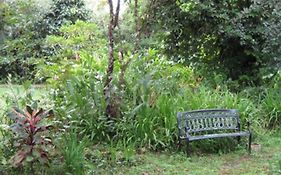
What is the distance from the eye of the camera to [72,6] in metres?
14.6

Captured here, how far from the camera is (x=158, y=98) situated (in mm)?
5883

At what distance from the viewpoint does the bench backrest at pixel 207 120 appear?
5383 mm

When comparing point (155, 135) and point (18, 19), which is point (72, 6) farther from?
point (155, 135)

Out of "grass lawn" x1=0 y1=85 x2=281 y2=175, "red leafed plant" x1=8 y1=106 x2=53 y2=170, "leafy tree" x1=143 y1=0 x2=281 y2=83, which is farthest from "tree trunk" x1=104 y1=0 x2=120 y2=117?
"leafy tree" x1=143 y1=0 x2=281 y2=83

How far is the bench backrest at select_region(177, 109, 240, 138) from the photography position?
538 cm

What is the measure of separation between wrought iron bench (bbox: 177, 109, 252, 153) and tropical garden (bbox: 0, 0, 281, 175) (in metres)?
0.16

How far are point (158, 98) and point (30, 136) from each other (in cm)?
220

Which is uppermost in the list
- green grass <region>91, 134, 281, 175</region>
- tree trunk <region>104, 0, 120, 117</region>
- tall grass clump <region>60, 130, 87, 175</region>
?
tree trunk <region>104, 0, 120, 117</region>

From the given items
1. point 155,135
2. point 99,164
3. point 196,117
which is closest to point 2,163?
point 99,164

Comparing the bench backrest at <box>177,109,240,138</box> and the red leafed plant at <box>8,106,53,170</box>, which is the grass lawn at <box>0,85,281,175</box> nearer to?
the bench backrest at <box>177,109,240,138</box>

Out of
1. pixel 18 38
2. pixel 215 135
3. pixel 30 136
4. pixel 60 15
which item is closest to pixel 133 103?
pixel 215 135

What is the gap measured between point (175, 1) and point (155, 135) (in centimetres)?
315

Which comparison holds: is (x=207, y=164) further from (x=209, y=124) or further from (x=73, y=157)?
(x=73, y=157)

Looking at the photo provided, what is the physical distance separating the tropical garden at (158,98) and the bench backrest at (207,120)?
0.20 meters
